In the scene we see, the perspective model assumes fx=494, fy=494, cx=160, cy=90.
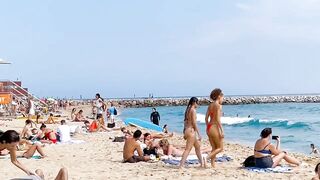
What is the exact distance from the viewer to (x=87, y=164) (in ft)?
34.3

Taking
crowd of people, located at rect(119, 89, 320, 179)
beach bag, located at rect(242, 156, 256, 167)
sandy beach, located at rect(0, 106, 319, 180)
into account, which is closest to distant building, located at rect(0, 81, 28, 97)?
→ sandy beach, located at rect(0, 106, 319, 180)

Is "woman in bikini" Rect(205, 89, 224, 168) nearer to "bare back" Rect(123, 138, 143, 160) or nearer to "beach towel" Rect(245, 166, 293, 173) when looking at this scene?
"beach towel" Rect(245, 166, 293, 173)

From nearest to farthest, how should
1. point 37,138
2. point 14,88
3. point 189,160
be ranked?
point 189,160 < point 37,138 < point 14,88

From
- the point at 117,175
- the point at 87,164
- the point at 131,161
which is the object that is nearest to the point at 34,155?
the point at 87,164

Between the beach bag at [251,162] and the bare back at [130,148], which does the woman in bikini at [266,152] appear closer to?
the beach bag at [251,162]

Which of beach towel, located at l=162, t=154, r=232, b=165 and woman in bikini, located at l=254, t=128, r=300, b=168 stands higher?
woman in bikini, located at l=254, t=128, r=300, b=168

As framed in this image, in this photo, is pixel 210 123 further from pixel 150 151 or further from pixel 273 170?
pixel 150 151

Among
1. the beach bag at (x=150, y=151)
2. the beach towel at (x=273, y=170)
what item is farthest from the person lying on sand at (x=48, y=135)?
the beach towel at (x=273, y=170)

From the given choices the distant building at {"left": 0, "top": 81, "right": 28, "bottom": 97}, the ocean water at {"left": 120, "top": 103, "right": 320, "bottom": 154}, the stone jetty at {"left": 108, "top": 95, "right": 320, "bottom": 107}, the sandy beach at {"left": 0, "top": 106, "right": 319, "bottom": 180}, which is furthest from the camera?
the stone jetty at {"left": 108, "top": 95, "right": 320, "bottom": 107}

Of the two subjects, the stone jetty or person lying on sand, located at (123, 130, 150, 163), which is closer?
person lying on sand, located at (123, 130, 150, 163)

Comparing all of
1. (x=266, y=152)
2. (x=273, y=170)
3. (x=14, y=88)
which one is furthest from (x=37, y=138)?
(x=14, y=88)

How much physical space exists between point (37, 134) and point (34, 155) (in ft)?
11.8

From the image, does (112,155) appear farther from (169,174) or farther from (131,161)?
(169,174)

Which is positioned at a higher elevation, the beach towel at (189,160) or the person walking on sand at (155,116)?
the person walking on sand at (155,116)
